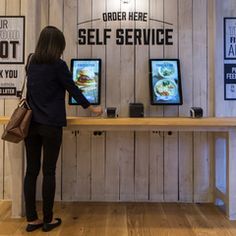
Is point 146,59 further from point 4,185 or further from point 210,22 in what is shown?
point 4,185

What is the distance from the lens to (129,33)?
3.23 metres

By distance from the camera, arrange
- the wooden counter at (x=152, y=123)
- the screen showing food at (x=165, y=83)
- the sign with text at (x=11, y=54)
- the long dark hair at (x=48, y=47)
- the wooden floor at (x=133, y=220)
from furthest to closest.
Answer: the sign with text at (x=11, y=54)
the screen showing food at (x=165, y=83)
the wooden counter at (x=152, y=123)
the wooden floor at (x=133, y=220)
the long dark hair at (x=48, y=47)

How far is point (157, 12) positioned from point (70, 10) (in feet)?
2.92

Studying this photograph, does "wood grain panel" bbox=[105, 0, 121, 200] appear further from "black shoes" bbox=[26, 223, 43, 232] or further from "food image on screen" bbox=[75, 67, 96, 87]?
"black shoes" bbox=[26, 223, 43, 232]

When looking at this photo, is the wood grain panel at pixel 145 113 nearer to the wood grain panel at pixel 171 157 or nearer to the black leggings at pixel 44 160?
the wood grain panel at pixel 171 157

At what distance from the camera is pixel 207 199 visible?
324cm

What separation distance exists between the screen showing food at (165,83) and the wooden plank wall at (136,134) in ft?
0.36

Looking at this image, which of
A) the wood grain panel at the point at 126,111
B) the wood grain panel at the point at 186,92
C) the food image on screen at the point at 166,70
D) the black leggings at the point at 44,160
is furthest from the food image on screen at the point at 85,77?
the wood grain panel at the point at 186,92

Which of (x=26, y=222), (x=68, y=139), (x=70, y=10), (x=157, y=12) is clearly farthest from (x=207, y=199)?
(x=70, y=10)

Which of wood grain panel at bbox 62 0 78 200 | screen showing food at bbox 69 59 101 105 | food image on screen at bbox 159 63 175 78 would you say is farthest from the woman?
food image on screen at bbox 159 63 175 78

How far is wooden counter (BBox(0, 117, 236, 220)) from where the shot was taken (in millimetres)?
2635

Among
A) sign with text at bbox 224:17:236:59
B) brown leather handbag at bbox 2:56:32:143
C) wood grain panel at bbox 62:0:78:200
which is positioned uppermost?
sign with text at bbox 224:17:236:59

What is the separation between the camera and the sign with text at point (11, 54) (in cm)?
321

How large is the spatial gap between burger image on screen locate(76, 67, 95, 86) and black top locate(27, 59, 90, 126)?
68 centimetres
